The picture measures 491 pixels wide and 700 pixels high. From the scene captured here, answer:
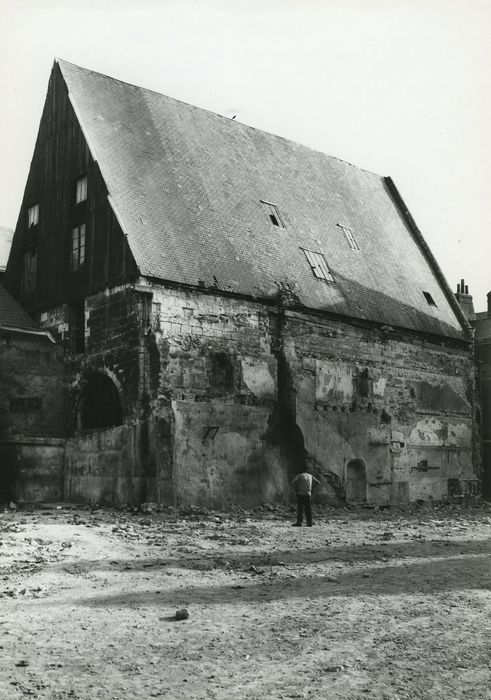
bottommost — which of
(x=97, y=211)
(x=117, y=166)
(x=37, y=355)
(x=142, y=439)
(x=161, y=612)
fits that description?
(x=161, y=612)

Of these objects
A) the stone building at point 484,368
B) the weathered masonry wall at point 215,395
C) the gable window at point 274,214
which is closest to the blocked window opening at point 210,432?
the weathered masonry wall at point 215,395

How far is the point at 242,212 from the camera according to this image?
2302 centimetres

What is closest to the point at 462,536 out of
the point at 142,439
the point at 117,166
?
the point at 142,439

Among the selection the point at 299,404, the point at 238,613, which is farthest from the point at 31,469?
the point at 238,613

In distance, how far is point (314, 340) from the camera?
2186 centimetres

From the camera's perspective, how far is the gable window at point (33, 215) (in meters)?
23.5

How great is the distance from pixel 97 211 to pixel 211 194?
3833 mm

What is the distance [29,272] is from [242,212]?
21.9 ft

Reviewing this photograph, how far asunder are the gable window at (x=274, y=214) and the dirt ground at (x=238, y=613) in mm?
11703

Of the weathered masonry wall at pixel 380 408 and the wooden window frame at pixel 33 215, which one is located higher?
the wooden window frame at pixel 33 215

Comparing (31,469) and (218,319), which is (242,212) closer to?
(218,319)

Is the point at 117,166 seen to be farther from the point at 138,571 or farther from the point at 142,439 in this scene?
the point at 138,571

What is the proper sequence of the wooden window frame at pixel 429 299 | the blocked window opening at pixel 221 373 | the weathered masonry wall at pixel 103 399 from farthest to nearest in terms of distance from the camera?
the wooden window frame at pixel 429 299
the blocked window opening at pixel 221 373
the weathered masonry wall at pixel 103 399

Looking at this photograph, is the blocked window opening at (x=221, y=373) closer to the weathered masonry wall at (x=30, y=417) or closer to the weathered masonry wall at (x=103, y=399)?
the weathered masonry wall at (x=103, y=399)
